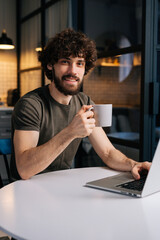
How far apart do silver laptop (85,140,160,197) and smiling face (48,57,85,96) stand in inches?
23.7

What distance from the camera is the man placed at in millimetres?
1431

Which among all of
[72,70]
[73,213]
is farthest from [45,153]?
[72,70]

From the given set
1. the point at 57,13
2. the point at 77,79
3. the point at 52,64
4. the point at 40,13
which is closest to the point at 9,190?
the point at 77,79

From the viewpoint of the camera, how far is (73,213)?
3.27 ft

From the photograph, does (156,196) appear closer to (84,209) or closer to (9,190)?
(84,209)

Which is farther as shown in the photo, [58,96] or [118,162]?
[58,96]

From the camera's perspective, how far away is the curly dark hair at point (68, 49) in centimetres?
186

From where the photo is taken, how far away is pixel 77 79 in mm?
1852

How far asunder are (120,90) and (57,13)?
5.58 feet

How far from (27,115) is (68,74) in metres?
0.37

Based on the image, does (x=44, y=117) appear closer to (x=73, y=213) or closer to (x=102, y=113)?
(x=102, y=113)

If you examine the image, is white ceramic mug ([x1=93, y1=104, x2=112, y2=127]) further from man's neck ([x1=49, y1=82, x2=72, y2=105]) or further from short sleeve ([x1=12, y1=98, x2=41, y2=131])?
man's neck ([x1=49, y1=82, x2=72, y2=105])

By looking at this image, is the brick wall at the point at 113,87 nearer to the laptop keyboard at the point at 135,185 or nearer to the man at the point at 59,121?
the man at the point at 59,121

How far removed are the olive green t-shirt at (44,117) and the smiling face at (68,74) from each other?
0.29 ft
